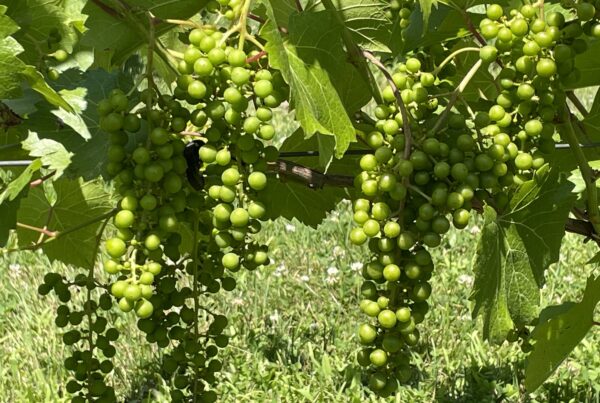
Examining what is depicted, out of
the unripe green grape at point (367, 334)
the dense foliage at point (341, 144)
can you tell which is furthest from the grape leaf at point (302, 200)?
the unripe green grape at point (367, 334)

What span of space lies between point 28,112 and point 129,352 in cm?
156

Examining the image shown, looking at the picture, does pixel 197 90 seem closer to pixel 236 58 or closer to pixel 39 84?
pixel 236 58

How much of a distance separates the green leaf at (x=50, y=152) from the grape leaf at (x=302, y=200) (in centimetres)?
38

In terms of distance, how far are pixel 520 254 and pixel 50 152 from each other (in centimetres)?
68

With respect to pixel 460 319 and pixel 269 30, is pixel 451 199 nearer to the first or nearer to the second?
pixel 269 30

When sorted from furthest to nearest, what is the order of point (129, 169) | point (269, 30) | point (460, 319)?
point (460, 319)
point (129, 169)
point (269, 30)

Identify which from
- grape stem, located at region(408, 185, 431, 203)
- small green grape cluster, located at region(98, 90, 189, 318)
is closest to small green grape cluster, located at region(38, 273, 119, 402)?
small green grape cluster, located at region(98, 90, 189, 318)

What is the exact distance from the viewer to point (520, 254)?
1.25 m

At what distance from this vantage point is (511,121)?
1.18 meters

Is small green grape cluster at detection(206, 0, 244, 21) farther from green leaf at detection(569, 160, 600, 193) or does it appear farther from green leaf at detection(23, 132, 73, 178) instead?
green leaf at detection(569, 160, 600, 193)

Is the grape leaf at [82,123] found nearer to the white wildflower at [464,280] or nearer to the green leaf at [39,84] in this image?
the green leaf at [39,84]

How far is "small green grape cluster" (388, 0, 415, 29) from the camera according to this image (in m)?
1.25

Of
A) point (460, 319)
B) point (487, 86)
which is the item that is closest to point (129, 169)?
point (487, 86)

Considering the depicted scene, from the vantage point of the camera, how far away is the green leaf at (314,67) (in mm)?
999
